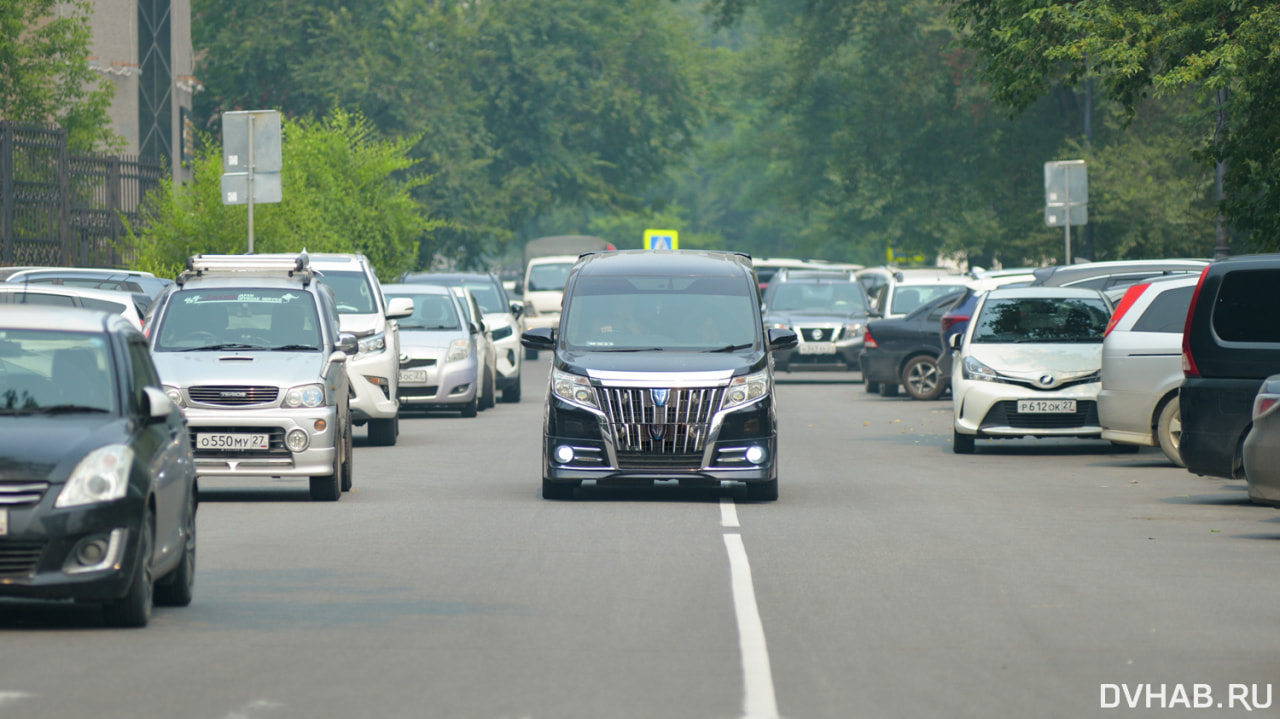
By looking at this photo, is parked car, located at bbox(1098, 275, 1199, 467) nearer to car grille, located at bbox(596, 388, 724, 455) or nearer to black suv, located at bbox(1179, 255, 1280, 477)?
black suv, located at bbox(1179, 255, 1280, 477)

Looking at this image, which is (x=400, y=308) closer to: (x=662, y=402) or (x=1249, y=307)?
(x=662, y=402)

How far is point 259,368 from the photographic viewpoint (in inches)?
601

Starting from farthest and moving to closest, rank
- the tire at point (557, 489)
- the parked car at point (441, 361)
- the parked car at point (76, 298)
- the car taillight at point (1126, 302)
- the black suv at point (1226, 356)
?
the parked car at point (441, 361)
the parked car at point (76, 298)
the car taillight at point (1126, 302)
the tire at point (557, 489)
the black suv at point (1226, 356)

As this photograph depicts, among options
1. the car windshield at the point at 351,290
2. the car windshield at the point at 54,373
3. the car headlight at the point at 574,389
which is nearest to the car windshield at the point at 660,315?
the car headlight at the point at 574,389

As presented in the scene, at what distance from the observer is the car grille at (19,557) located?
873 cm

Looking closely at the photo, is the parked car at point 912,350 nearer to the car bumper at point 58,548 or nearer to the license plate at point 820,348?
the license plate at point 820,348

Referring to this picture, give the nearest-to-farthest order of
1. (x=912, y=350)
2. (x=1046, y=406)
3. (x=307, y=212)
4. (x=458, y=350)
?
(x=1046, y=406)
(x=458, y=350)
(x=912, y=350)
(x=307, y=212)

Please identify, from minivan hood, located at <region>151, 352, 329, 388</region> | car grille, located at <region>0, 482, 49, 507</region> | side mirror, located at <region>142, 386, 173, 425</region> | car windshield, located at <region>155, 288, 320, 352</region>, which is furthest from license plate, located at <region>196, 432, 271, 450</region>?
car grille, located at <region>0, 482, 49, 507</region>

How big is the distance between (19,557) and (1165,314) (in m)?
12.1

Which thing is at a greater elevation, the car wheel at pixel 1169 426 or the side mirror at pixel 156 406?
the side mirror at pixel 156 406

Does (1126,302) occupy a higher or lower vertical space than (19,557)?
higher

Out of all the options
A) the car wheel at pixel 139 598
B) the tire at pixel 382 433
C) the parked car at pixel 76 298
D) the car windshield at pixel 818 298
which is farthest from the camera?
the car windshield at pixel 818 298

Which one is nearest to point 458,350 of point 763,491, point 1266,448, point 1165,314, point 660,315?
point 660,315

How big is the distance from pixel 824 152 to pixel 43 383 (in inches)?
2243
